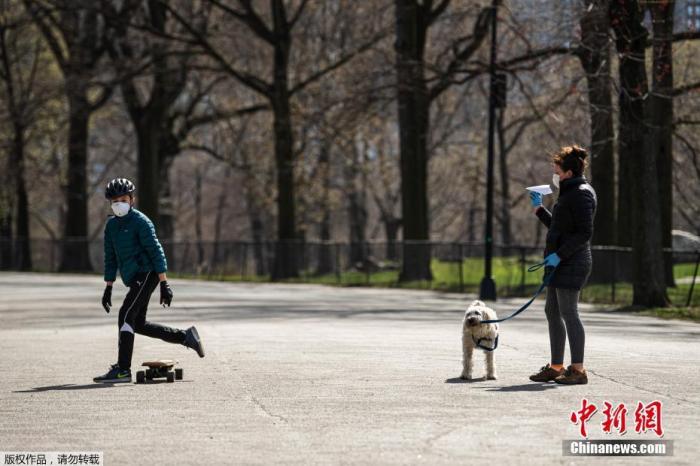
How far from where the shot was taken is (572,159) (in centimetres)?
1161

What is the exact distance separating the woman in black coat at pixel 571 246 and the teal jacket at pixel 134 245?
3.54 metres

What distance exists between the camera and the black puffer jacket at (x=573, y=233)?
452 inches

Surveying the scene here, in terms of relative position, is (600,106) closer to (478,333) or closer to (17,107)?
(478,333)

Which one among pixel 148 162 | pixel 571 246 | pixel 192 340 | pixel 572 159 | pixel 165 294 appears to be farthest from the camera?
pixel 148 162

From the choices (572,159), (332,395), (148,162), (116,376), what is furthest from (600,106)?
(148,162)

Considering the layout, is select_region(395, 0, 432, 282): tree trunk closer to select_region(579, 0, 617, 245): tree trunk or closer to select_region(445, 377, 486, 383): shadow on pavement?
select_region(579, 0, 617, 245): tree trunk

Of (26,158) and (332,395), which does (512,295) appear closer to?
(332,395)

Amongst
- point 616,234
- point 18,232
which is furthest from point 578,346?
point 18,232

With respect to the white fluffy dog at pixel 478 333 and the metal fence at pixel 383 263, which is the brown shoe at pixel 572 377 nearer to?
the white fluffy dog at pixel 478 333

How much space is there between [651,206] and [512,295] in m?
7.40

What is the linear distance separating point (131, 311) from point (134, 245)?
606mm

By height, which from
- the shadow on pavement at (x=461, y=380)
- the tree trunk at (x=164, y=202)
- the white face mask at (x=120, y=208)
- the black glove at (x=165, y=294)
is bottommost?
the shadow on pavement at (x=461, y=380)

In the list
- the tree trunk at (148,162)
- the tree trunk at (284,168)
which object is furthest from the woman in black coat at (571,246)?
the tree trunk at (148,162)

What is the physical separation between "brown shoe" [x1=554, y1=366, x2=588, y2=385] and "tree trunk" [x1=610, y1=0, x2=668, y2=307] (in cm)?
1386
